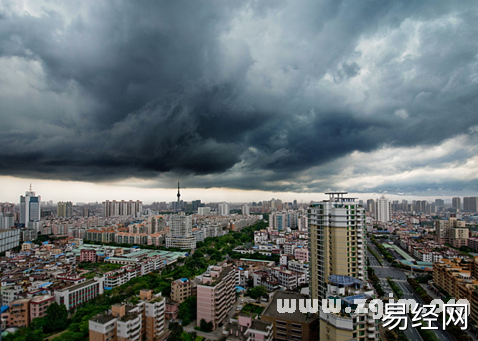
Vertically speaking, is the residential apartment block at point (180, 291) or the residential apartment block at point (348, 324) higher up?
the residential apartment block at point (348, 324)

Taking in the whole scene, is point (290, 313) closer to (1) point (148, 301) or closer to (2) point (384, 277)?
(1) point (148, 301)

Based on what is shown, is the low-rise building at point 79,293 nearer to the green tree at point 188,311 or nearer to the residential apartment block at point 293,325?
the green tree at point 188,311

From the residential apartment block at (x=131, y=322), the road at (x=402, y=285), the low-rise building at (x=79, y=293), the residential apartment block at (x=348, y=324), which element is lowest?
the road at (x=402, y=285)

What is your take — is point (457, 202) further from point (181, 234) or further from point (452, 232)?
point (181, 234)

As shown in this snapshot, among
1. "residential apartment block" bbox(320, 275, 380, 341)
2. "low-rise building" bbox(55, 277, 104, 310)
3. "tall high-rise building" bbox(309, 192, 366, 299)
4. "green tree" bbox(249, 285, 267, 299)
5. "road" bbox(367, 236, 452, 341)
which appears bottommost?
"road" bbox(367, 236, 452, 341)

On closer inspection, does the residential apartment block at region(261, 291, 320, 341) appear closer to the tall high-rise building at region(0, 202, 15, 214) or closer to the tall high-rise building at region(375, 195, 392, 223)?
the tall high-rise building at region(375, 195, 392, 223)

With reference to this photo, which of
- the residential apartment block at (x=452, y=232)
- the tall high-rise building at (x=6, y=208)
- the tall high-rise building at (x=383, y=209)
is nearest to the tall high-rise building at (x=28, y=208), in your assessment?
the tall high-rise building at (x=6, y=208)

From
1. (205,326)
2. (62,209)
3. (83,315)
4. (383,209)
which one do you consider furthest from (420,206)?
(62,209)

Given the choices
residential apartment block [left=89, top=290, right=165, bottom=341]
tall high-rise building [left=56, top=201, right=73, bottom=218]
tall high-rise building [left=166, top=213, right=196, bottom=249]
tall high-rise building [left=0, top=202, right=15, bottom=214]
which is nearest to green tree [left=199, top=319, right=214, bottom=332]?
residential apartment block [left=89, top=290, right=165, bottom=341]
